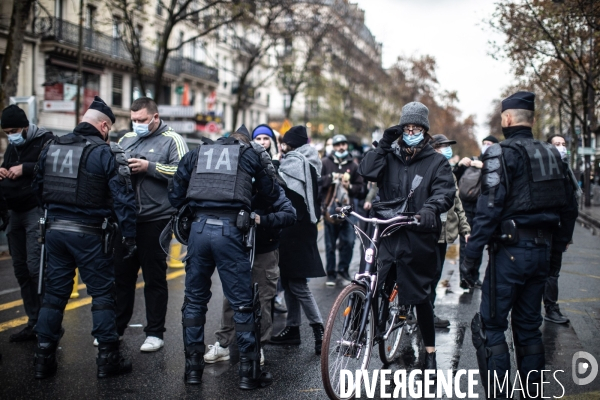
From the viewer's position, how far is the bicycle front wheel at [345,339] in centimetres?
412

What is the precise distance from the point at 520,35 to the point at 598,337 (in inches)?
706

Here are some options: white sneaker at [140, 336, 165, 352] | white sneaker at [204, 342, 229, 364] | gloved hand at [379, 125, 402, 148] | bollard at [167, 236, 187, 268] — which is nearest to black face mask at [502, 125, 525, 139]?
gloved hand at [379, 125, 402, 148]

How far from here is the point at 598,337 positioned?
6039 millimetres

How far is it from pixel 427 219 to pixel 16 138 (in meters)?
3.75

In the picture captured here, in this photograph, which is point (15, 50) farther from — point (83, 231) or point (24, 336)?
point (83, 231)

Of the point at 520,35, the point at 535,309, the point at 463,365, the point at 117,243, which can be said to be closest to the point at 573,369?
the point at 463,365

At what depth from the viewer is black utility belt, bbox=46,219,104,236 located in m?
4.77

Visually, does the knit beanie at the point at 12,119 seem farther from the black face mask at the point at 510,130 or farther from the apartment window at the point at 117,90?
the apartment window at the point at 117,90

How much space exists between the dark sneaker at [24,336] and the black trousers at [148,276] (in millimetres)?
830

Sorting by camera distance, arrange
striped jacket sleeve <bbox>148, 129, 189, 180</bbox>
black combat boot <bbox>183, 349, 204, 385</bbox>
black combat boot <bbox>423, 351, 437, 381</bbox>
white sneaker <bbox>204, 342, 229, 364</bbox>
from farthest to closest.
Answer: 1. striped jacket sleeve <bbox>148, 129, 189, 180</bbox>
2. white sneaker <bbox>204, 342, 229, 364</bbox>
3. black combat boot <bbox>423, 351, 437, 381</bbox>
4. black combat boot <bbox>183, 349, 204, 385</bbox>

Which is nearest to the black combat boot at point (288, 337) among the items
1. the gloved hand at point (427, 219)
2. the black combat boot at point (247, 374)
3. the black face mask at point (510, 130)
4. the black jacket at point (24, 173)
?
the black combat boot at point (247, 374)

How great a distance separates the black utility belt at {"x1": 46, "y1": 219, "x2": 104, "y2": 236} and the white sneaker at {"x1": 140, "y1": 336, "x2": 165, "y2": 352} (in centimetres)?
119

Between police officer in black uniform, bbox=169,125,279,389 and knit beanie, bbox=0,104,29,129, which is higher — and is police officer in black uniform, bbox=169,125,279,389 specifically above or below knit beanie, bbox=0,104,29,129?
below

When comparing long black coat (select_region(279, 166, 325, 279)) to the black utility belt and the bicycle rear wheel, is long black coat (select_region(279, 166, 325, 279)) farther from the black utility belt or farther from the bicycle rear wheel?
the black utility belt
